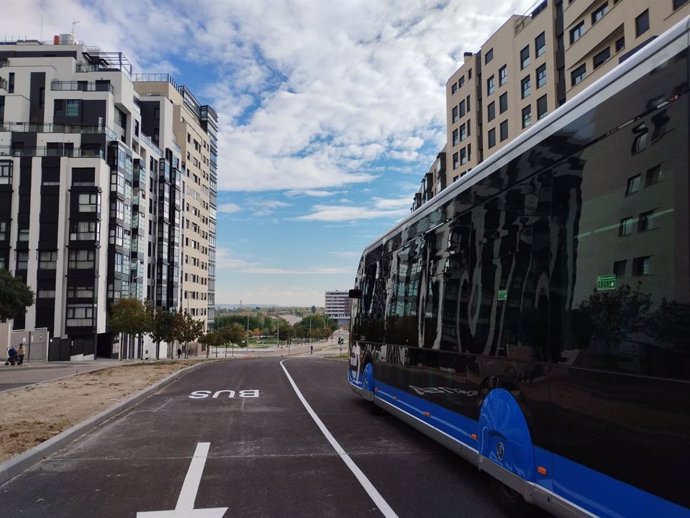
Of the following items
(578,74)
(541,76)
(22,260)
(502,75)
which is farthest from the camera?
(22,260)

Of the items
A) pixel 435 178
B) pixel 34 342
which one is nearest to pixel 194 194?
pixel 435 178

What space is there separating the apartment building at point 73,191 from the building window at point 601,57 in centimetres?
4596

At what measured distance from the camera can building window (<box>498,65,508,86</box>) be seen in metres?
50.8

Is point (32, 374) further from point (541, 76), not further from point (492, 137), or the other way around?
point (492, 137)

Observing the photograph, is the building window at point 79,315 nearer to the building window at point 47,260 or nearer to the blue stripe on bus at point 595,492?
the building window at point 47,260

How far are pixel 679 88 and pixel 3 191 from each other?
63.6 m

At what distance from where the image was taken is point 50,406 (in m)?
12.2

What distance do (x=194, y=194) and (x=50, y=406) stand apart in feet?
290

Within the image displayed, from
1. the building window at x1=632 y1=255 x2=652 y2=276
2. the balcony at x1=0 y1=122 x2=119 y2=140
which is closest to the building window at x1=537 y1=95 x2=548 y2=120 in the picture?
the balcony at x1=0 y1=122 x2=119 y2=140

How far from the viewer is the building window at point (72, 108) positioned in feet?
199

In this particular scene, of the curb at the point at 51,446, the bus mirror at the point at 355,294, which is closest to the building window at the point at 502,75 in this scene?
the bus mirror at the point at 355,294

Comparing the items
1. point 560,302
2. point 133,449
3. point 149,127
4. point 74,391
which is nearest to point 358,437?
point 133,449

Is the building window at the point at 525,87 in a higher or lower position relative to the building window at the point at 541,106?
higher

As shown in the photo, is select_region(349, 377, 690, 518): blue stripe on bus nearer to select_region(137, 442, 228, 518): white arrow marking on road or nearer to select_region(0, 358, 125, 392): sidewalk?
select_region(137, 442, 228, 518): white arrow marking on road
